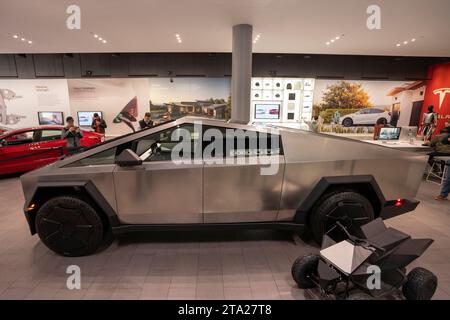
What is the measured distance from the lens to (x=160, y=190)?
2.05m

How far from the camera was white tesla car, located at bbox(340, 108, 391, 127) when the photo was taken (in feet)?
29.0

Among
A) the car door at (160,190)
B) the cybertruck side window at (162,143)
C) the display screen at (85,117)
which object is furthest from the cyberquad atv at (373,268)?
the display screen at (85,117)

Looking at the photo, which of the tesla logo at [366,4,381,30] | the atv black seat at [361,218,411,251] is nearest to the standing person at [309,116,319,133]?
the tesla logo at [366,4,381,30]

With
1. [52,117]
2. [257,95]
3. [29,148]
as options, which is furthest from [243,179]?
[52,117]

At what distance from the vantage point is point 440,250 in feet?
7.70

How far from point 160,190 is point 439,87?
11.1 m

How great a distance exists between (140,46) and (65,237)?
20.2ft

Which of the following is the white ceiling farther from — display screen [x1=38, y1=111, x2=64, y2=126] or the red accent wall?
display screen [x1=38, y1=111, x2=64, y2=126]

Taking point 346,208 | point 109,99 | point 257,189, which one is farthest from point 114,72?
point 346,208

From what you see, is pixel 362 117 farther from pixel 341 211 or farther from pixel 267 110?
pixel 341 211

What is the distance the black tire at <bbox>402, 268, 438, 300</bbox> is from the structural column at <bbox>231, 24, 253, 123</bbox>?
150 inches

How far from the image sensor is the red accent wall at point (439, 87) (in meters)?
8.23

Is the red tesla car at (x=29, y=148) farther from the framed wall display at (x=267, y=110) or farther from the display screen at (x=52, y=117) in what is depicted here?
the framed wall display at (x=267, y=110)
